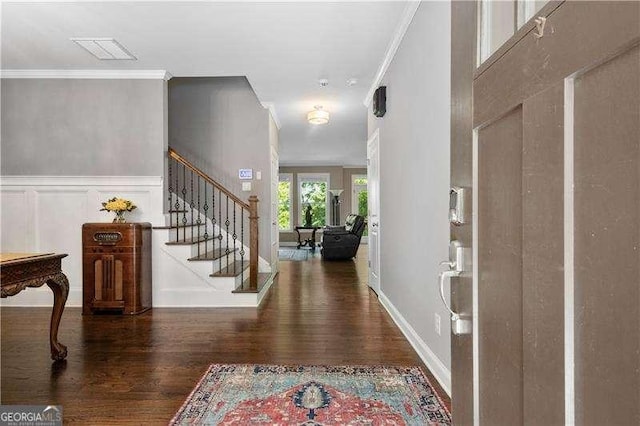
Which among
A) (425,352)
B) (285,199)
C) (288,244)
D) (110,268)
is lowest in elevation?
(288,244)

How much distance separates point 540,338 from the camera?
0.61 m

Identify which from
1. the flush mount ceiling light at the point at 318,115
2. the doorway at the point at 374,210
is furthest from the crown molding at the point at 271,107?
the doorway at the point at 374,210

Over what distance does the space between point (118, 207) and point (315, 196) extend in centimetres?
892

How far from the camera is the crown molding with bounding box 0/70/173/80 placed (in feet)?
13.7

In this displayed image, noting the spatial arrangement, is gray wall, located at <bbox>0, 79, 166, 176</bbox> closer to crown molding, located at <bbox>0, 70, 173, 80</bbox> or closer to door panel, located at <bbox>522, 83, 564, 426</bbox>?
crown molding, located at <bbox>0, 70, 173, 80</bbox>

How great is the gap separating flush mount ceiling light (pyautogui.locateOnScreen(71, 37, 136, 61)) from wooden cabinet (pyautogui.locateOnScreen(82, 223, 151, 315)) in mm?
1733

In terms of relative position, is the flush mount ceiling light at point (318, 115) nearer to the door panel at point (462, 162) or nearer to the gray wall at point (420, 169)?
the gray wall at point (420, 169)

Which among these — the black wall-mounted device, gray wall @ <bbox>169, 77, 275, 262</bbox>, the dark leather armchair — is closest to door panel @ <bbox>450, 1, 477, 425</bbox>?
the black wall-mounted device

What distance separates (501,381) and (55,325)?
9.59 ft

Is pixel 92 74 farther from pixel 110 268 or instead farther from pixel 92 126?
pixel 110 268

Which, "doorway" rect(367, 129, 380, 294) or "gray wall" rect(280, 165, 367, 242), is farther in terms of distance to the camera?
"gray wall" rect(280, 165, 367, 242)

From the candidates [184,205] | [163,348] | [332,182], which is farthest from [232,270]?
[332,182]

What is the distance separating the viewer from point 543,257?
608 mm

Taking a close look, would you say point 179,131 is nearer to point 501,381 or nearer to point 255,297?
point 255,297
